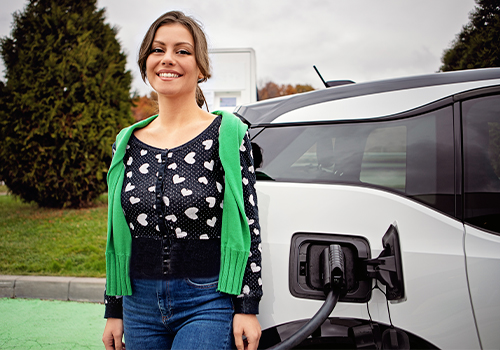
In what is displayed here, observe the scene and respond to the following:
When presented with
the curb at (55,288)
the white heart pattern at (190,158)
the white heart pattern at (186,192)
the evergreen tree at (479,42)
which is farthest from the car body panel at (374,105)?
the evergreen tree at (479,42)

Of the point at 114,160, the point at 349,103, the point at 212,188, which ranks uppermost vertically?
the point at 349,103

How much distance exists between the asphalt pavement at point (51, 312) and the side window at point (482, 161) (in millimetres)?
2686

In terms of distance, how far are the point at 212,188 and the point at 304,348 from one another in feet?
2.48

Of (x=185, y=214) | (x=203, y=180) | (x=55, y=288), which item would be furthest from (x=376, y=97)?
(x=55, y=288)

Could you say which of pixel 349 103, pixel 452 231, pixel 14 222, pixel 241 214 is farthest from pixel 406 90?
pixel 14 222

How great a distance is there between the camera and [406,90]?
161 cm

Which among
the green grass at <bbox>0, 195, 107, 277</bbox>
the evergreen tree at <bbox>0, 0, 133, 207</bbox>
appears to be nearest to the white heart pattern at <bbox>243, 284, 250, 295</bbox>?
the green grass at <bbox>0, 195, 107, 277</bbox>

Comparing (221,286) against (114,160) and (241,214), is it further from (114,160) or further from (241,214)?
(114,160)

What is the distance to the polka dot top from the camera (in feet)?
4.18

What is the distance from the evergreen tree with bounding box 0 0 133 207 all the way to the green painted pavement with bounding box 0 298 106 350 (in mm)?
3850

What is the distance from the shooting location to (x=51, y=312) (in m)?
3.36

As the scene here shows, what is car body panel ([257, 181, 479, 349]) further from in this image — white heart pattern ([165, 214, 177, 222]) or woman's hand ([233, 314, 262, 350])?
white heart pattern ([165, 214, 177, 222])

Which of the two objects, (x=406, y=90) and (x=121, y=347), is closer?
(x=121, y=347)

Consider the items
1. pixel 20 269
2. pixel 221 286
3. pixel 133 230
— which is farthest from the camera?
pixel 20 269
